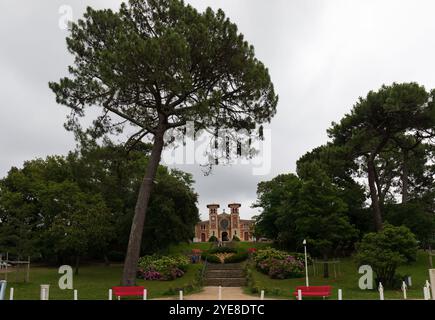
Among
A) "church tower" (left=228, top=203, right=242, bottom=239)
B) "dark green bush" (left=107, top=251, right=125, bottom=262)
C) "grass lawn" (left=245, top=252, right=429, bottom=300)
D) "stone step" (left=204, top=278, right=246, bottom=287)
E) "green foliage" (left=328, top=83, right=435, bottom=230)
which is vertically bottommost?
"stone step" (left=204, top=278, right=246, bottom=287)

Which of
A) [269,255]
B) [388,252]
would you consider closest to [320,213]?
[388,252]

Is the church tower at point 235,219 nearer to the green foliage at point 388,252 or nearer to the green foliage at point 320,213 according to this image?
the green foliage at point 320,213

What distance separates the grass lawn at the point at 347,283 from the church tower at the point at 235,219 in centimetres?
4112

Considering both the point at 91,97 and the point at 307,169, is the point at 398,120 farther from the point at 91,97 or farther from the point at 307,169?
the point at 91,97

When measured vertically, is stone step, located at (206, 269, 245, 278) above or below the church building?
below

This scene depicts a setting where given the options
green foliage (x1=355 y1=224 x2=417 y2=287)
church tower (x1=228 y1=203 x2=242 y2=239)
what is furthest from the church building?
green foliage (x1=355 y1=224 x2=417 y2=287)

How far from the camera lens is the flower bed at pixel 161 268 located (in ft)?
76.9

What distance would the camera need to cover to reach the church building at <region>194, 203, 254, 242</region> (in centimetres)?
6969

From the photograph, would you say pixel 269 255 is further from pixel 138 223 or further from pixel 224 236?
pixel 224 236

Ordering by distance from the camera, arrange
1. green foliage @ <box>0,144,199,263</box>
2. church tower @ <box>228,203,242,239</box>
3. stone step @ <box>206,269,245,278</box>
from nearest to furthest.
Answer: green foliage @ <box>0,144,199,263</box>
stone step @ <box>206,269,245,278</box>
church tower @ <box>228,203,242,239</box>

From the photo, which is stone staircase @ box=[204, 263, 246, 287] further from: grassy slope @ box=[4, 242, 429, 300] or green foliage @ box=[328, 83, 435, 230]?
green foliage @ box=[328, 83, 435, 230]

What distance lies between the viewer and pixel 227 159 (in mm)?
17781
